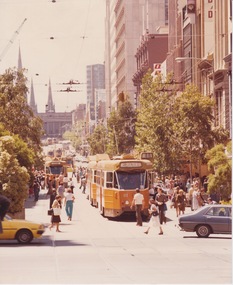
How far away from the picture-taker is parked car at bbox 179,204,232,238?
1423 inches

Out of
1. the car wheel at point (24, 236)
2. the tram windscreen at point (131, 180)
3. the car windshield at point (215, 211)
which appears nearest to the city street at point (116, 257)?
the car wheel at point (24, 236)

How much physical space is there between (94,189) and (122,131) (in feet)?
201

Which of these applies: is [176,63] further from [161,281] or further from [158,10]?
[161,281]

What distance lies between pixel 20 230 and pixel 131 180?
1320 cm

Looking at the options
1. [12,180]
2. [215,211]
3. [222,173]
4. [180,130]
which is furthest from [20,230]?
[180,130]

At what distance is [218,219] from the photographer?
36250 millimetres

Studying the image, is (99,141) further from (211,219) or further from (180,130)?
(211,219)

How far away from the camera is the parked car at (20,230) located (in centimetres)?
3375

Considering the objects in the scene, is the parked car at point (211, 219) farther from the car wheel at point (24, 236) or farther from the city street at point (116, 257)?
the car wheel at point (24, 236)

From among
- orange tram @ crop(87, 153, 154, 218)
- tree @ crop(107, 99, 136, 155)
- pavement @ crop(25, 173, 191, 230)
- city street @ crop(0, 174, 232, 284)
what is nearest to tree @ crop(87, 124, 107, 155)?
tree @ crop(107, 99, 136, 155)

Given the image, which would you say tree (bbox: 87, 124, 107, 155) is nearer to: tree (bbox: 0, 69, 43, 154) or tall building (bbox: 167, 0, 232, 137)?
tall building (bbox: 167, 0, 232, 137)

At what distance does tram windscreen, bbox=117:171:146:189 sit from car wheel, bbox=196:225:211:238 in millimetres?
10008

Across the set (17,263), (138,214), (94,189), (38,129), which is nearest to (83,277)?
(17,263)

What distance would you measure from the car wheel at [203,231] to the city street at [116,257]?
31 cm
